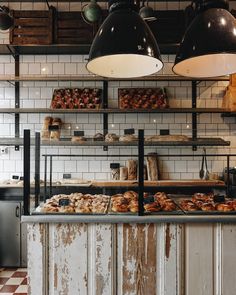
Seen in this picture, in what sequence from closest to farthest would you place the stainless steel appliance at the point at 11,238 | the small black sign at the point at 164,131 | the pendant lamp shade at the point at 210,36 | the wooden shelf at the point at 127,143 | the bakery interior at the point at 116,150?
the pendant lamp shade at the point at 210,36
the bakery interior at the point at 116,150
the stainless steel appliance at the point at 11,238
the wooden shelf at the point at 127,143
the small black sign at the point at 164,131

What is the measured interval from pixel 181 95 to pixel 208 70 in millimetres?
2497

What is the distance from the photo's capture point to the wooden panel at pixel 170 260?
7.87 feet

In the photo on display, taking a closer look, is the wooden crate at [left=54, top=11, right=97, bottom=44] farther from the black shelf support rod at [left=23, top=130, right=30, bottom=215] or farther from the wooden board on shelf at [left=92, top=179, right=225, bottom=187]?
the black shelf support rod at [left=23, top=130, right=30, bottom=215]

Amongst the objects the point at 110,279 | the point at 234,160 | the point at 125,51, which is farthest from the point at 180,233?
the point at 234,160

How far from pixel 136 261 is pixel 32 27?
11.1 feet

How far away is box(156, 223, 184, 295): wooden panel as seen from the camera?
94.4 inches

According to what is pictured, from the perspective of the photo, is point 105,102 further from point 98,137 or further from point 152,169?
point 152,169

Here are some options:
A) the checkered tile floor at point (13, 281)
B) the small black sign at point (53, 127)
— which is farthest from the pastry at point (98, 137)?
the checkered tile floor at point (13, 281)

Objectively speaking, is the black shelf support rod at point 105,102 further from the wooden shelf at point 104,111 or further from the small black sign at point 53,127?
the small black sign at point 53,127

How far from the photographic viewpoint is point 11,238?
4000mm

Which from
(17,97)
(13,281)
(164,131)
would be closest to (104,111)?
(164,131)

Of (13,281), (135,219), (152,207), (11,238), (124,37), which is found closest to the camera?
(124,37)

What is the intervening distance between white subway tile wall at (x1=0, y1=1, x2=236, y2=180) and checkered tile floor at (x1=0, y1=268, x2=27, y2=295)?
4.52 ft

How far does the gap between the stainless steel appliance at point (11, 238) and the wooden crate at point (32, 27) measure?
207cm
